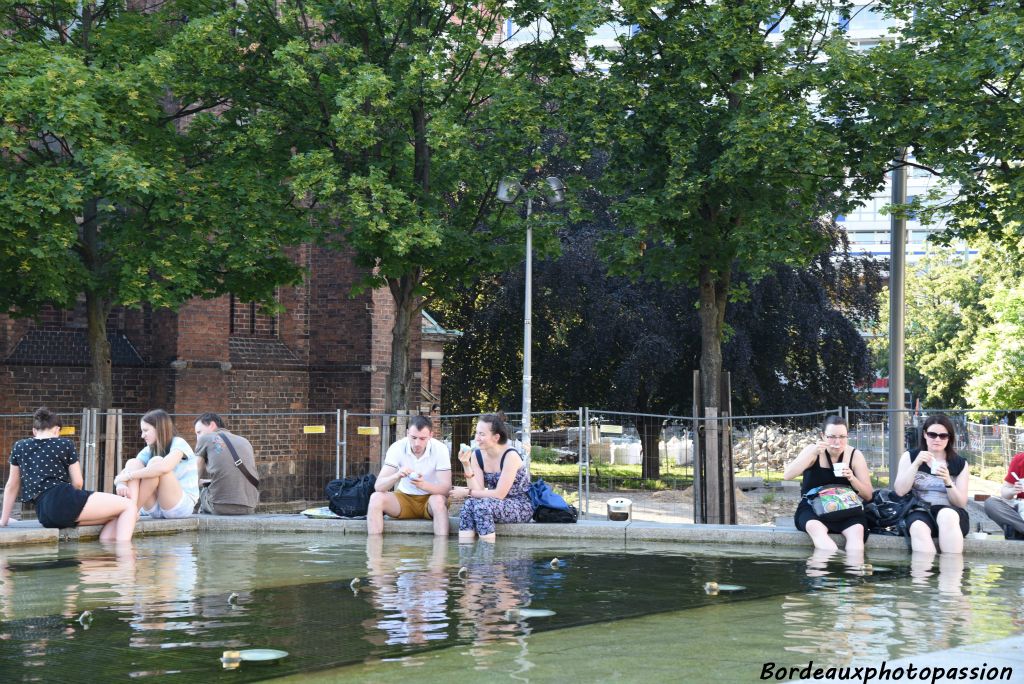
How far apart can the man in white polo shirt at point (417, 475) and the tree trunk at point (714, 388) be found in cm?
554

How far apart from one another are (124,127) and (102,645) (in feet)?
55.5

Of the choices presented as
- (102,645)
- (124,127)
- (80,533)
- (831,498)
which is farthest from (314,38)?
(102,645)

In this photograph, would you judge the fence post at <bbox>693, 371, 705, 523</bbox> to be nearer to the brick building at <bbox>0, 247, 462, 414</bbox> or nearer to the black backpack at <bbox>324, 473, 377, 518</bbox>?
the black backpack at <bbox>324, 473, 377, 518</bbox>

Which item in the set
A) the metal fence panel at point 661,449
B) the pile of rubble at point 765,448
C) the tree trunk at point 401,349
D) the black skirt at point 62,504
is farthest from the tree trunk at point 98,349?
the pile of rubble at point 765,448

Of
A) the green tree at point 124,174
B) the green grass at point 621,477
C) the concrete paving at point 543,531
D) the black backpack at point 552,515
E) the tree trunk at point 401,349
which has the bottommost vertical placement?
the concrete paving at point 543,531

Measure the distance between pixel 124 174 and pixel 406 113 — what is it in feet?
15.2

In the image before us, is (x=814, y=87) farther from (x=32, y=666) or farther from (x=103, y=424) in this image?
(x=32, y=666)

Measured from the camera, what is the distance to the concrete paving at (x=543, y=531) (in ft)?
41.4

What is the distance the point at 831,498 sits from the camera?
1259cm

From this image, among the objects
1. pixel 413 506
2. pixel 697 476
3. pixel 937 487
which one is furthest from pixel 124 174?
pixel 937 487

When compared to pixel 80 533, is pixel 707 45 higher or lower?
higher

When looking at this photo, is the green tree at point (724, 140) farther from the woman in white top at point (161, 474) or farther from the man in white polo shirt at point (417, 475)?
the woman in white top at point (161, 474)

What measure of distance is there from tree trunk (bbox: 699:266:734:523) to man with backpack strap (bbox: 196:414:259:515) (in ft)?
20.8

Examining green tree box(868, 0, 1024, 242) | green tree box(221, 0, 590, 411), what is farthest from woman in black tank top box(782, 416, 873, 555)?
green tree box(221, 0, 590, 411)
